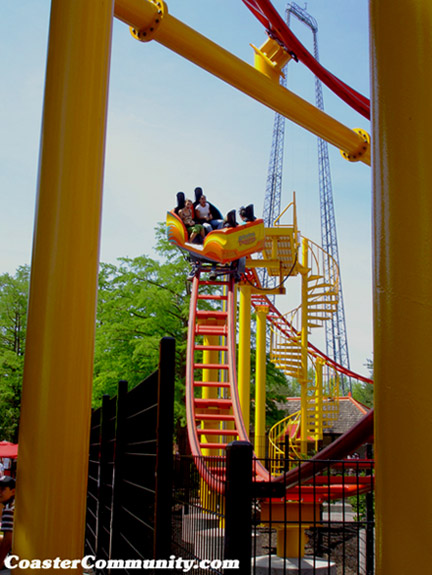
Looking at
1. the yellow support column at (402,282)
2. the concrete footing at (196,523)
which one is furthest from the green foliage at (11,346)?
the yellow support column at (402,282)

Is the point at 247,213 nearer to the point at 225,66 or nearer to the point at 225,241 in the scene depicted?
the point at 225,241

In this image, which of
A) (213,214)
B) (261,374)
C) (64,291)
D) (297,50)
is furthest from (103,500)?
(261,374)

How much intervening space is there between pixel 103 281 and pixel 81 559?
18.7 m

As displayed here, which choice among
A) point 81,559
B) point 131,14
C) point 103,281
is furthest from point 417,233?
point 103,281

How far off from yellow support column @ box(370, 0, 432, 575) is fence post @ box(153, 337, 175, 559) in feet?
3.17

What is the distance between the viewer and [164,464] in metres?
2.14

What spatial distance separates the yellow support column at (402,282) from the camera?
1.26 m

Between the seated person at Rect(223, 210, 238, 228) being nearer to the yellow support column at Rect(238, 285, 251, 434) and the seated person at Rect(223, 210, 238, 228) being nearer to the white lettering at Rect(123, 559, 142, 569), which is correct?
the yellow support column at Rect(238, 285, 251, 434)

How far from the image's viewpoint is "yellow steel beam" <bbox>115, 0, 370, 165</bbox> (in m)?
5.20

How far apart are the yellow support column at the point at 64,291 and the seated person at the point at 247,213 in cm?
1011

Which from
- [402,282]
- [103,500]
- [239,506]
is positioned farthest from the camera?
[103,500]

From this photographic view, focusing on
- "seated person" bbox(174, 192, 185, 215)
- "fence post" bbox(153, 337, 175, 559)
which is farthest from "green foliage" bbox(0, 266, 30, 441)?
"fence post" bbox(153, 337, 175, 559)

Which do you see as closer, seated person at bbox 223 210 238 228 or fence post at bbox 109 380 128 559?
fence post at bbox 109 380 128 559

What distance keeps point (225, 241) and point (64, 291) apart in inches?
377
